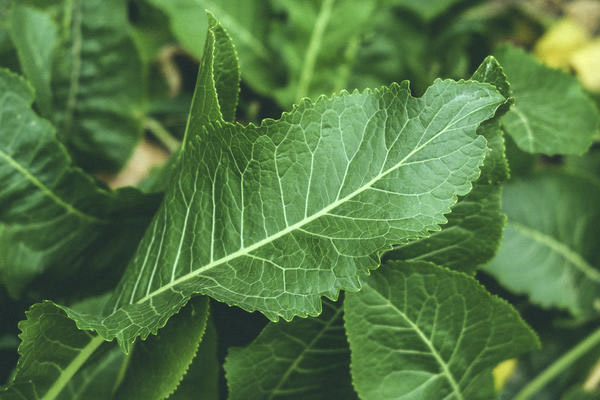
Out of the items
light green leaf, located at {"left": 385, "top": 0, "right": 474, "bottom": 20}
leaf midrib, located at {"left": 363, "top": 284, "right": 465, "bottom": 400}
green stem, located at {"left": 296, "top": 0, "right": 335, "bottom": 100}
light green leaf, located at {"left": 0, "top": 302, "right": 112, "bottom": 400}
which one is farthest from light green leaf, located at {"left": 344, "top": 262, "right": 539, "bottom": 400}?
light green leaf, located at {"left": 385, "top": 0, "right": 474, "bottom": 20}

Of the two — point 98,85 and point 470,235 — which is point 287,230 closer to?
point 470,235

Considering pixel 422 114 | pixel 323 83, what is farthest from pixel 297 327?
pixel 323 83

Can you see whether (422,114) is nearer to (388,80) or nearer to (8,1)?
(388,80)

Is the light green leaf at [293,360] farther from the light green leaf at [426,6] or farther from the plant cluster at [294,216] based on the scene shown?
the light green leaf at [426,6]

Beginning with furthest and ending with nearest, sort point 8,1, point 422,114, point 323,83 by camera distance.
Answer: point 323,83
point 8,1
point 422,114

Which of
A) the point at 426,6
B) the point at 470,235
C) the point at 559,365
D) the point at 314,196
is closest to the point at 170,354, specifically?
the point at 314,196

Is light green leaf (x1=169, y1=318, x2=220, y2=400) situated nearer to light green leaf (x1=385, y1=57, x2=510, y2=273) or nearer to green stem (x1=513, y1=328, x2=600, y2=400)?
light green leaf (x1=385, y1=57, x2=510, y2=273)
